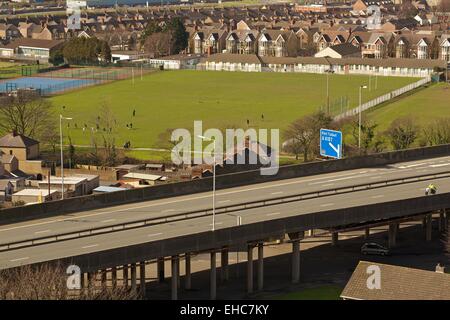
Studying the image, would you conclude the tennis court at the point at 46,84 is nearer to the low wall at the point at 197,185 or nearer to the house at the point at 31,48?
the house at the point at 31,48

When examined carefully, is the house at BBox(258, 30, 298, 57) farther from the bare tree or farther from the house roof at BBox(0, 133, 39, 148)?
the bare tree

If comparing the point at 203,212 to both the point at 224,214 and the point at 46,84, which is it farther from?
the point at 46,84

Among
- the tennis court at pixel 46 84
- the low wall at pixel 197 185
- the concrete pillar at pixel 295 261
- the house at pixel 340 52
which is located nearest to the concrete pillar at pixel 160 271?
the low wall at pixel 197 185

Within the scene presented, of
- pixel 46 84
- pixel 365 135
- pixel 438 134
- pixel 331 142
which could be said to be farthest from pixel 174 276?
pixel 46 84

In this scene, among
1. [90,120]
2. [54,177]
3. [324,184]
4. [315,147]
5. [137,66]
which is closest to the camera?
[324,184]

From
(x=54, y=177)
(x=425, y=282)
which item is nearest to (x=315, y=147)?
(x=54, y=177)
